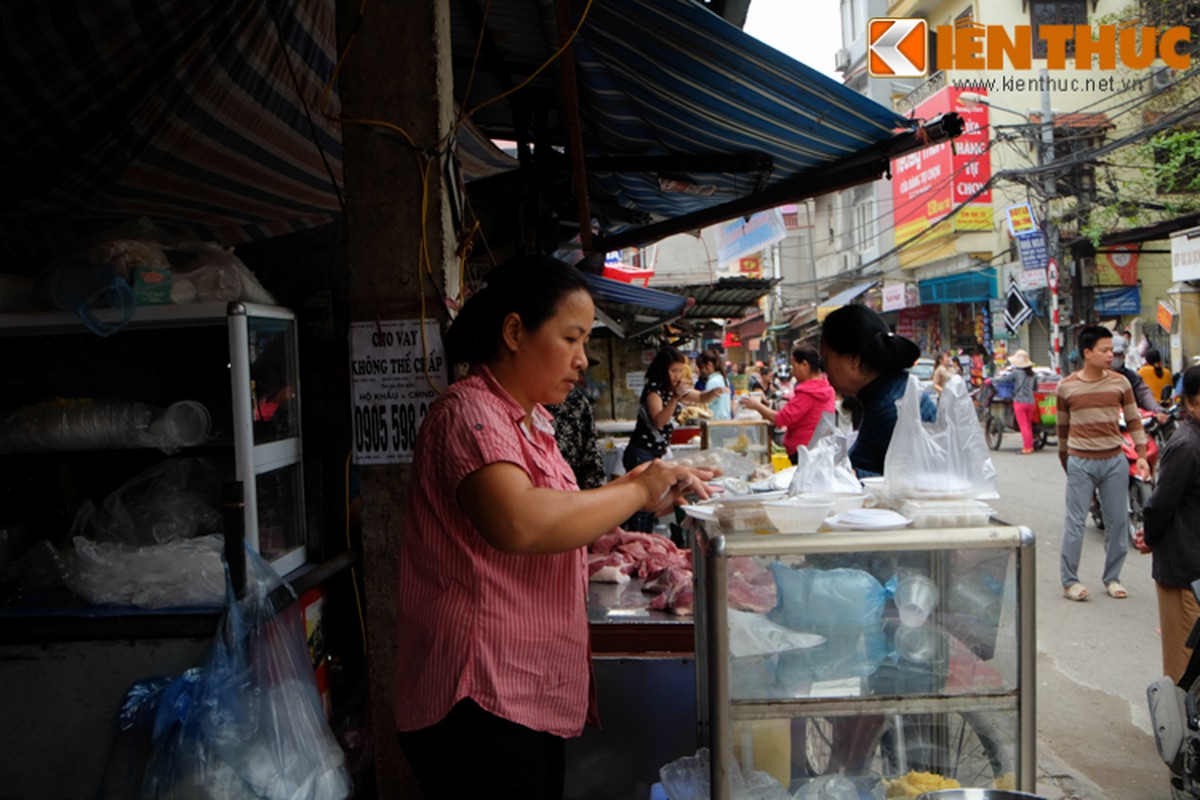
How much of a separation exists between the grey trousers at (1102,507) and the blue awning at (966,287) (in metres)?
20.0

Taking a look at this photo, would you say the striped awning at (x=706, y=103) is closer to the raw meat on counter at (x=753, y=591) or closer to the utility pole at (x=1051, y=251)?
the raw meat on counter at (x=753, y=591)

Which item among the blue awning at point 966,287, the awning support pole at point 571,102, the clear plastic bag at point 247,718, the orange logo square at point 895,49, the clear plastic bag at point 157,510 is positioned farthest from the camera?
the blue awning at point 966,287

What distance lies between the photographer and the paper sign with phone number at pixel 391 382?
2.97 metres

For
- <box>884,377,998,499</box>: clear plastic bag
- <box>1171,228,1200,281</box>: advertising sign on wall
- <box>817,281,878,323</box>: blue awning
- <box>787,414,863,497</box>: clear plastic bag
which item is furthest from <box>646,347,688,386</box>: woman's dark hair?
A: <box>817,281,878,323</box>: blue awning

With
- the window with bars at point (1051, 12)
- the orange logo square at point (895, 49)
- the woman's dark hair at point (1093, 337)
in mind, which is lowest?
the woman's dark hair at point (1093, 337)

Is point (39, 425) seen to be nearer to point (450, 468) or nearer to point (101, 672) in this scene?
point (101, 672)

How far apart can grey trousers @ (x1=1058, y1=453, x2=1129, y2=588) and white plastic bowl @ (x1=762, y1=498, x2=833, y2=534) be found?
5.65 m

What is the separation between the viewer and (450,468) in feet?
5.83

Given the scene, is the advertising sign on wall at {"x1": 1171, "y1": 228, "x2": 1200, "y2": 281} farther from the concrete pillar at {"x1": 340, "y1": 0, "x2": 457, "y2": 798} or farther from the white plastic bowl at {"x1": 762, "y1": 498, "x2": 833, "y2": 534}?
the white plastic bowl at {"x1": 762, "y1": 498, "x2": 833, "y2": 534}

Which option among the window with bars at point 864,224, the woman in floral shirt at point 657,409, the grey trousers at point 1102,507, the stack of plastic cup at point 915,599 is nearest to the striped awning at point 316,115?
the stack of plastic cup at point 915,599

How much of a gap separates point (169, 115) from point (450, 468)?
3.19m

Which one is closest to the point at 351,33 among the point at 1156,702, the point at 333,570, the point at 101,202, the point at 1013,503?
the point at 333,570

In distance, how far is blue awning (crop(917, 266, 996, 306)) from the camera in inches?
1003

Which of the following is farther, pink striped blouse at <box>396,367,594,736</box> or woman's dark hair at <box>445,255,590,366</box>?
woman's dark hair at <box>445,255,590,366</box>
